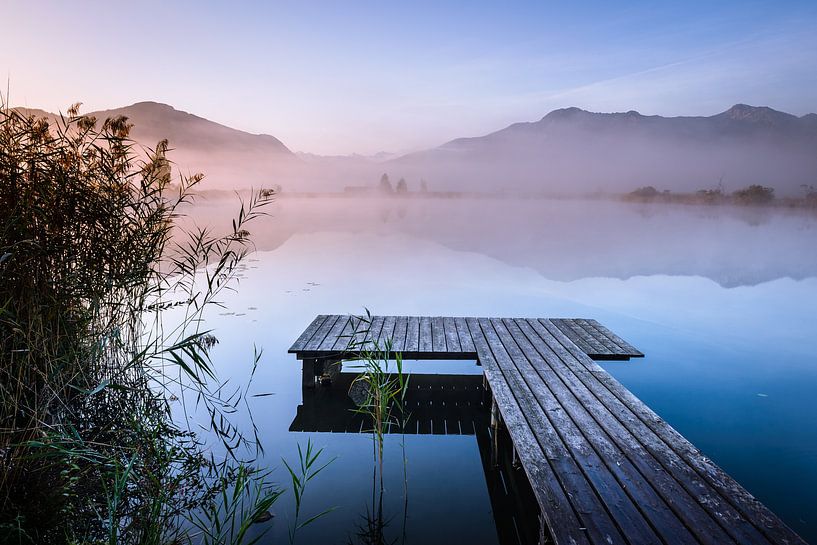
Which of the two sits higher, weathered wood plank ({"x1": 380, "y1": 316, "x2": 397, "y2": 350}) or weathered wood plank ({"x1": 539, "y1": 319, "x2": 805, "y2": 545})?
weathered wood plank ({"x1": 539, "y1": 319, "x2": 805, "y2": 545})

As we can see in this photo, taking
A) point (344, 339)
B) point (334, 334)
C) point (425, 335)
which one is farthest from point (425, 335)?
point (334, 334)

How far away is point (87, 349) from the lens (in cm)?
325

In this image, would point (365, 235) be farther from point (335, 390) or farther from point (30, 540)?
point (30, 540)

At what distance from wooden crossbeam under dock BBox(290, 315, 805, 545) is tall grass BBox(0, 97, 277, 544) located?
1.44 meters

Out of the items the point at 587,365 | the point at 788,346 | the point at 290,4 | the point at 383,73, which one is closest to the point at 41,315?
the point at 587,365

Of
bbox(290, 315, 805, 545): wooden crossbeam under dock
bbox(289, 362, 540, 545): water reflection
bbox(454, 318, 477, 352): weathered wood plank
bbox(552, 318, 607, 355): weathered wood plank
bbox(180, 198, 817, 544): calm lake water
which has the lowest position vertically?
bbox(180, 198, 817, 544): calm lake water

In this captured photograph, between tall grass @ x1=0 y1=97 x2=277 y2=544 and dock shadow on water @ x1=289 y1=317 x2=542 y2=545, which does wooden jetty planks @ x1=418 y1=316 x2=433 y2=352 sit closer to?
dock shadow on water @ x1=289 y1=317 x2=542 y2=545

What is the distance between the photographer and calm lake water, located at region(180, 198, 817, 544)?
11.1 ft

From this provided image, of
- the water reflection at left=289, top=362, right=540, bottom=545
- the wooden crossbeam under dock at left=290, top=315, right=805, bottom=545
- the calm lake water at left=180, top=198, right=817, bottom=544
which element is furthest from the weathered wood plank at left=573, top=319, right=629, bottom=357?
the water reflection at left=289, top=362, right=540, bottom=545

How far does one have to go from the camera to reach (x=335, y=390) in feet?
16.8

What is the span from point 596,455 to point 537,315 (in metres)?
6.97

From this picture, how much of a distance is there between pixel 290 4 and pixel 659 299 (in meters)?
14.3

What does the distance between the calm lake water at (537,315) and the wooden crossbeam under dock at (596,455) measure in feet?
2.37

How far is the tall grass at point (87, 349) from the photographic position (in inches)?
94.9
